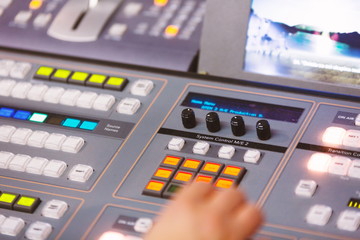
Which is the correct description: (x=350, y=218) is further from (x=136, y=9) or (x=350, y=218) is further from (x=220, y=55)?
(x=136, y=9)

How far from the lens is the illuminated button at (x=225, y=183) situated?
4.86 ft

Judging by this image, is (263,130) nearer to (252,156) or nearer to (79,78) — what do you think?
(252,156)

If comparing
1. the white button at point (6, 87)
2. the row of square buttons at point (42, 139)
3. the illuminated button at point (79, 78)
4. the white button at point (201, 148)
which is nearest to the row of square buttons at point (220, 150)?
the white button at point (201, 148)

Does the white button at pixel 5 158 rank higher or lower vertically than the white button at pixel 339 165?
lower

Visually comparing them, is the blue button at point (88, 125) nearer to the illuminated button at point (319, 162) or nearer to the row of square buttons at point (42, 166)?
the row of square buttons at point (42, 166)

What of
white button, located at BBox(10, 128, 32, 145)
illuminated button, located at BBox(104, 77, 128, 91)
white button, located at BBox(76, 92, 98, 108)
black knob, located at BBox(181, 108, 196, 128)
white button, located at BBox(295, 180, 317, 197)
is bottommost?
white button, located at BBox(10, 128, 32, 145)

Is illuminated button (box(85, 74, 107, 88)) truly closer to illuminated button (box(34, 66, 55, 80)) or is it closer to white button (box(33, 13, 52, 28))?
illuminated button (box(34, 66, 55, 80))

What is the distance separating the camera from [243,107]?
1.67m

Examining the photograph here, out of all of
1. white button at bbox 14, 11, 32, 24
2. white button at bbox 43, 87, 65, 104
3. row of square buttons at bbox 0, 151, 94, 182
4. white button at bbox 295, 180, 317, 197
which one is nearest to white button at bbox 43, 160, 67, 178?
row of square buttons at bbox 0, 151, 94, 182

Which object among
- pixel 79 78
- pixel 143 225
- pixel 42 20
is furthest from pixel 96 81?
pixel 143 225

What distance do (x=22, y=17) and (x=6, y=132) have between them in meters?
0.48

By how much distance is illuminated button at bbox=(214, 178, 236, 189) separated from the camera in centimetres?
148

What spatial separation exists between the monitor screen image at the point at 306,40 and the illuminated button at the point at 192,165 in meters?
0.34

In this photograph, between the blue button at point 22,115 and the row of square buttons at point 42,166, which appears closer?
the row of square buttons at point 42,166
